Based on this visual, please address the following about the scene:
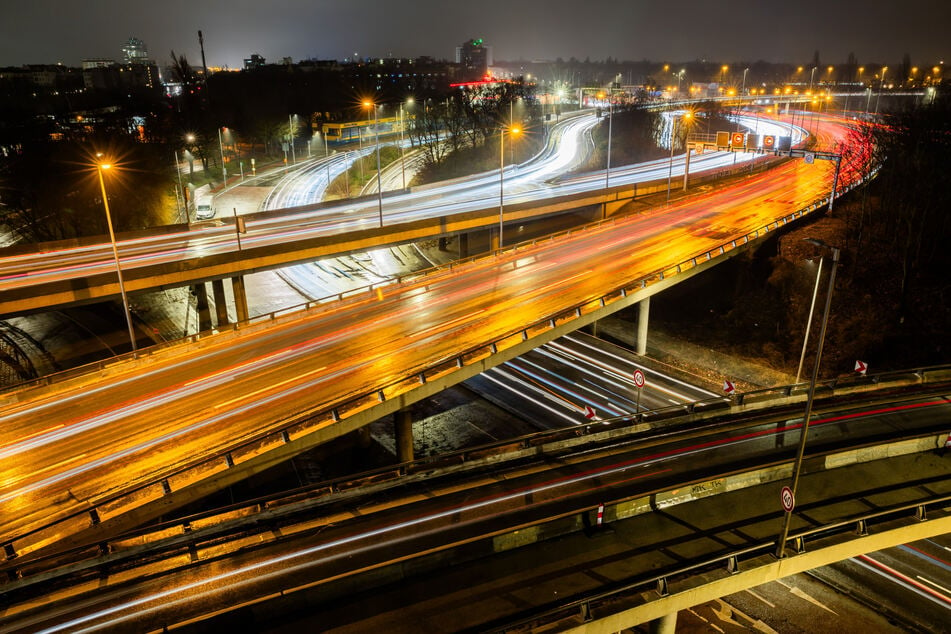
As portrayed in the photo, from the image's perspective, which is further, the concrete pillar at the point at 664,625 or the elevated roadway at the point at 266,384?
the elevated roadway at the point at 266,384

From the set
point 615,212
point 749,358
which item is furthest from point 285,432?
point 615,212

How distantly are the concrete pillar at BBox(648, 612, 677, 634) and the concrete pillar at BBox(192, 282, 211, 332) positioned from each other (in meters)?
29.3

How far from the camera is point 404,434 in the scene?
22031 millimetres

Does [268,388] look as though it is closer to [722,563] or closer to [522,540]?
[522,540]

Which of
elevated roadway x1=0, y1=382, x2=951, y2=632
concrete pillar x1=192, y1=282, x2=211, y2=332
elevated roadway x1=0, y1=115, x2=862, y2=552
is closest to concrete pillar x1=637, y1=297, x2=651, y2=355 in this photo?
elevated roadway x1=0, y1=115, x2=862, y2=552

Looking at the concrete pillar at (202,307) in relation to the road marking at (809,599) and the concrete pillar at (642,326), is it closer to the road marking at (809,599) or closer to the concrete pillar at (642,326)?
the concrete pillar at (642,326)

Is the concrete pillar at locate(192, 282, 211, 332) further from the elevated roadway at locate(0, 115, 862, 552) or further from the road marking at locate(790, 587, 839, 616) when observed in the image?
the road marking at locate(790, 587, 839, 616)

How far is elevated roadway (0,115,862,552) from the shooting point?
15.0m

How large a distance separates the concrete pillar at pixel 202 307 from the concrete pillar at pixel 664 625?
29.3 m

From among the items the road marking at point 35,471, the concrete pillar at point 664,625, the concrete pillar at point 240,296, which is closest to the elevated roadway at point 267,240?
the concrete pillar at point 240,296

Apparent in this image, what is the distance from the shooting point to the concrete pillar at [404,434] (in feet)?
71.6

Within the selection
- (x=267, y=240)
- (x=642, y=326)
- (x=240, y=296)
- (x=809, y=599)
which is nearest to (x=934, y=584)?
(x=809, y=599)

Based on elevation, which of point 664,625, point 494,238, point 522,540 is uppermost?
point 494,238

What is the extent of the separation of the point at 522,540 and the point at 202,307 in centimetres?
2799
